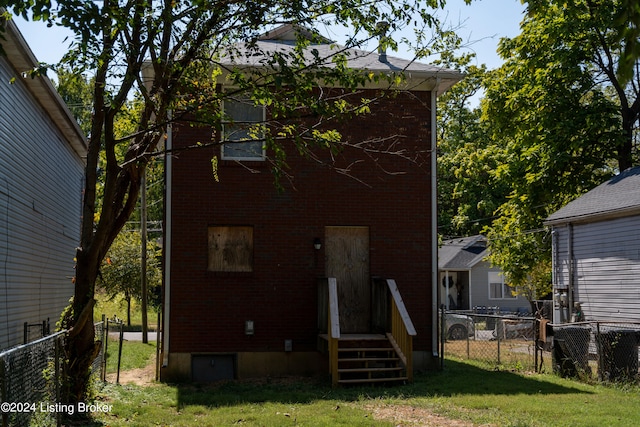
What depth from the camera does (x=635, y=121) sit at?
24125mm

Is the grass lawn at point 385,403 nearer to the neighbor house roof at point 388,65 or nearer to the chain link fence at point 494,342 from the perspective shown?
the chain link fence at point 494,342

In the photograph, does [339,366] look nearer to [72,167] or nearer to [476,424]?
[476,424]

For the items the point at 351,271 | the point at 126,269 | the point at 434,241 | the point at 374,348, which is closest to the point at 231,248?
the point at 351,271

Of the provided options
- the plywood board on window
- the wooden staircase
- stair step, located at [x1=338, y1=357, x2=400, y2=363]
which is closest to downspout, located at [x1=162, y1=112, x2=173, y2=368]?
the plywood board on window

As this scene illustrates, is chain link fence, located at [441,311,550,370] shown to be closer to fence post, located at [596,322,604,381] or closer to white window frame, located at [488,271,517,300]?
fence post, located at [596,322,604,381]

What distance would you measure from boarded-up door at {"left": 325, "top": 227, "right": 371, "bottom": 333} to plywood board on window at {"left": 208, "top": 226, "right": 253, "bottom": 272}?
5.47 feet

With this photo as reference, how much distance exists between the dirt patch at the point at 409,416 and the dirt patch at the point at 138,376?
5.39 meters

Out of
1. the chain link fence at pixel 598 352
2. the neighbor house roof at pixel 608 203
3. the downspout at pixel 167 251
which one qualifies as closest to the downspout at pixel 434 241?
the chain link fence at pixel 598 352

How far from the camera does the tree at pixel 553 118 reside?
23.0 metres

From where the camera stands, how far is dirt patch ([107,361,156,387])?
14.6 meters

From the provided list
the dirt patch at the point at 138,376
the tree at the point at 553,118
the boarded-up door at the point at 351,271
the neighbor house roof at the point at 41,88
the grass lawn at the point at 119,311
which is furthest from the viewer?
the grass lawn at the point at 119,311

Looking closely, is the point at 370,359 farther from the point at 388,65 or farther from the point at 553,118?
the point at 553,118

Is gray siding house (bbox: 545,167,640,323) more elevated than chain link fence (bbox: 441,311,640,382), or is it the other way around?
gray siding house (bbox: 545,167,640,323)

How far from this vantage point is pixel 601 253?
19406 mm
